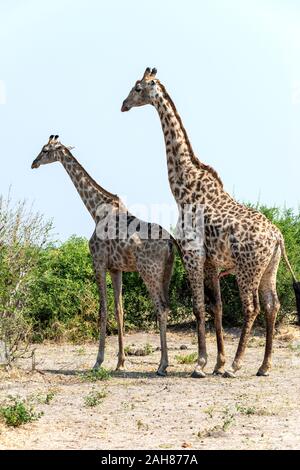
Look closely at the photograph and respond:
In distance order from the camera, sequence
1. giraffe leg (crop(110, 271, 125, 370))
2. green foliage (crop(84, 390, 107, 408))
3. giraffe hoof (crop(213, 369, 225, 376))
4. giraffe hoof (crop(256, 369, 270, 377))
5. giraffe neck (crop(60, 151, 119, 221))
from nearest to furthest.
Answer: green foliage (crop(84, 390, 107, 408))
giraffe hoof (crop(256, 369, 270, 377))
giraffe hoof (crop(213, 369, 225, 376))
giraffe leg (crop(110, 271, 125, 370))
giraffe neck (crop(60, 151, 119, 221))

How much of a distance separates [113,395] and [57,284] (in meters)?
6.58

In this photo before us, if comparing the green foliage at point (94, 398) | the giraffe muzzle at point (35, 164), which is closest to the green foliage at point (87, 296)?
the giraffe muzzle at point (35, 164)

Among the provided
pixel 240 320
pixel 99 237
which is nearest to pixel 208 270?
pixel 99 237

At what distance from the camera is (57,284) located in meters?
16.9

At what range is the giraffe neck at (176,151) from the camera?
12.7 m

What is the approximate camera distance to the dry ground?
8.22 m

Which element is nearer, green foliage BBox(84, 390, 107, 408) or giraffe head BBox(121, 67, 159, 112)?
green foliage BBox(84, 390, 107, 408)

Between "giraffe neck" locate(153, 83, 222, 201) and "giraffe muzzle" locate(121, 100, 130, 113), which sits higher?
"giraffe muzzle" locate(121, 100, 130, 113)

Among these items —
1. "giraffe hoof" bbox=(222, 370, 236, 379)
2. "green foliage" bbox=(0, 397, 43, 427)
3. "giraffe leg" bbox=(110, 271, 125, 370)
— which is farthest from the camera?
"giraffe leg" bbox=(110, 271, 125, 370)

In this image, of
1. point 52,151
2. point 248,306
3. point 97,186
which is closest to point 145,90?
point 97,186

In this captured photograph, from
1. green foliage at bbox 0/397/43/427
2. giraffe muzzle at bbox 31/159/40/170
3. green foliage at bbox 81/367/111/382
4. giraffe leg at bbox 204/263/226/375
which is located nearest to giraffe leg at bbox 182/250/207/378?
giraffe leg at bbox 204/263/226/375

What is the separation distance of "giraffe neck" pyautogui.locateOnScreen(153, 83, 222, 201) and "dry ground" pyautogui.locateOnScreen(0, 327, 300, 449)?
2676mm

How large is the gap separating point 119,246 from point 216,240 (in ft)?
4.62

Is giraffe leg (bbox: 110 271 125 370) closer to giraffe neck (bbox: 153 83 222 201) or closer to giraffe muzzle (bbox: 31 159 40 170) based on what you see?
giraffe neck (bbox: 153 83 222 201)
